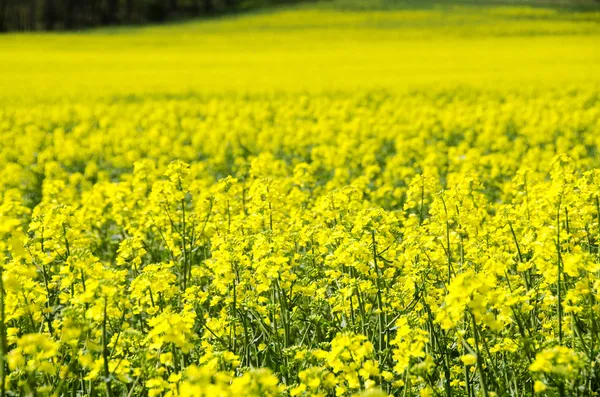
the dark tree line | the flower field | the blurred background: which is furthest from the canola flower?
the dark tree line

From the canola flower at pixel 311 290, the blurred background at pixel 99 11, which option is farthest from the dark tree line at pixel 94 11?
the canola flower at pixel 311 290

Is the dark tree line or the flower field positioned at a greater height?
the dark tree line

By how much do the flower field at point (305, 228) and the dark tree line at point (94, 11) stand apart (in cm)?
3617

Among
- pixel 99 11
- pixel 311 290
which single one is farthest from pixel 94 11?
pixel 311 290

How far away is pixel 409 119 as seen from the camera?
1426cm

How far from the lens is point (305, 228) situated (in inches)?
189

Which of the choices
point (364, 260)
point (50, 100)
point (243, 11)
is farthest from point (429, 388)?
point (243, 11)

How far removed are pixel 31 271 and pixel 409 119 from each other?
1178cm

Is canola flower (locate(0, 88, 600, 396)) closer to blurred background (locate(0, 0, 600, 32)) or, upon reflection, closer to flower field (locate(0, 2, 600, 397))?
flower field (locate(0, 2, 600, 397))

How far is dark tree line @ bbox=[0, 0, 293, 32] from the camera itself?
2731 inches

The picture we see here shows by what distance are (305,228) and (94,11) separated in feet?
235

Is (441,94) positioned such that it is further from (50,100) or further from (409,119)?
(50,100)

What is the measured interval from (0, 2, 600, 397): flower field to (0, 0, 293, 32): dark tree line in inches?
1424

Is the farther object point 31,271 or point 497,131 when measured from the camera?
point 497,131
